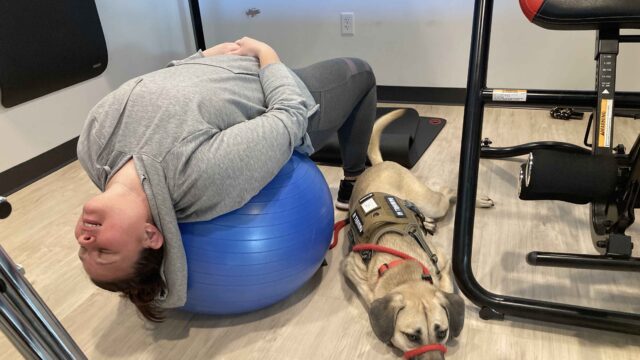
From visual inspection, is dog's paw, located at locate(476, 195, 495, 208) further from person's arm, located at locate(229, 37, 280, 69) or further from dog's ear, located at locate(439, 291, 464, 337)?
person's arm, located at locate(229, 37, 280, 69)

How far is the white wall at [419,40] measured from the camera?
2.77 meters

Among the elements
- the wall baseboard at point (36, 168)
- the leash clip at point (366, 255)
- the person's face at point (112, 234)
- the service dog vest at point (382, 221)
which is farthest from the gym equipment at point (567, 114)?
the wall baseboard at point (36, 168)

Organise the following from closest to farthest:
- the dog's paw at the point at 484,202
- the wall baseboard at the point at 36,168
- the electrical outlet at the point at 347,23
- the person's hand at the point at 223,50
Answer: the person's hand at the point at 223,50
the dog's paw at the point at 484,202
the wall baseboard at the point at 36,168
the electrical outlet at the point at 347,23

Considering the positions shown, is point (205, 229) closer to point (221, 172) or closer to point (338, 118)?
point (221, 172)

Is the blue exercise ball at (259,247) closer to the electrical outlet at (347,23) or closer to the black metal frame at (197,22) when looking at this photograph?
the electrical outlet at (347,23)

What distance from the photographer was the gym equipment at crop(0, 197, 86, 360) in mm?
670

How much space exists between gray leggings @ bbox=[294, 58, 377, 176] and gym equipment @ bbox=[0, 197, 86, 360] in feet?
3.19

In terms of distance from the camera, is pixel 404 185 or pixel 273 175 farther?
pixel 404 185

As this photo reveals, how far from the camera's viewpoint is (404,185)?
1803mm

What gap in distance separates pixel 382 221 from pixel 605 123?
2.19 ft

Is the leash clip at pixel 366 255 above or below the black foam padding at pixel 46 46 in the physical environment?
below

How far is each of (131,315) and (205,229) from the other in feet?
1.71

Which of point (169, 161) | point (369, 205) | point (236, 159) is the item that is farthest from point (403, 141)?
point (169, 161)

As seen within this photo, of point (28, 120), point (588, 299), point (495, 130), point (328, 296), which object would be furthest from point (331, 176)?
point (28, 120)
